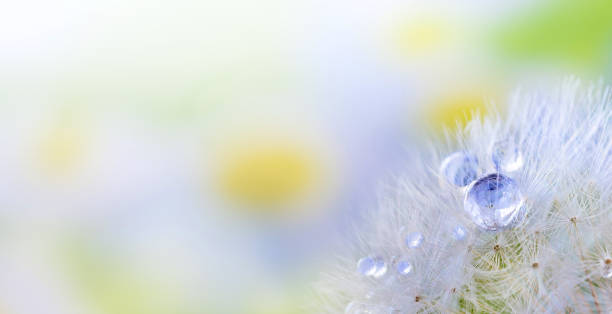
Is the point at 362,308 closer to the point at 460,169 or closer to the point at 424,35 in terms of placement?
the point at 460,169

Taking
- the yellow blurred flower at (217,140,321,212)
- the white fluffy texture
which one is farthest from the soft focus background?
the white fluffy texture

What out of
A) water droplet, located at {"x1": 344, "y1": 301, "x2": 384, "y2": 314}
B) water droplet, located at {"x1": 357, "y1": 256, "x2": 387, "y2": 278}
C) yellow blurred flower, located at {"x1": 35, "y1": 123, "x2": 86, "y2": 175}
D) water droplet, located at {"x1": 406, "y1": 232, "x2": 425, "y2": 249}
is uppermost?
yellow blurred flower, located at {"x1": 35, "y1": 123, "x2": 86, "y2": 175}

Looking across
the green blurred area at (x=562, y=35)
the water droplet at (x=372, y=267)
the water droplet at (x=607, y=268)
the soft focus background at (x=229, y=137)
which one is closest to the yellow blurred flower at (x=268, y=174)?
the soft focus background at (x=229, y=137)

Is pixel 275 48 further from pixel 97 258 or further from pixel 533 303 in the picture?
pixel 533 303

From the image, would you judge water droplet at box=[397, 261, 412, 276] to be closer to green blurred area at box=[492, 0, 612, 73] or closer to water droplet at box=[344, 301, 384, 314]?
water droplet at box=[344, 301, 384, 314]

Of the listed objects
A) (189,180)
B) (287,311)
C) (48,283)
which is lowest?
(287,311)

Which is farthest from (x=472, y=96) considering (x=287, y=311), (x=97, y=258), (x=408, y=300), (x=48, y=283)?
(x=408, y=300)
